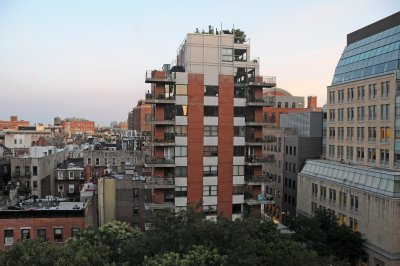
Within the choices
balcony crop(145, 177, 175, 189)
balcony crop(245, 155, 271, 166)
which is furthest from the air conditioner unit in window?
balcony crop(245, 155, 271, 166)

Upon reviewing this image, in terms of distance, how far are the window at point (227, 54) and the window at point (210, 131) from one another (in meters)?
9.81

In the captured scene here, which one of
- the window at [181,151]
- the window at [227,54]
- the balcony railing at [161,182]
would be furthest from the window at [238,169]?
the window at [227,54]

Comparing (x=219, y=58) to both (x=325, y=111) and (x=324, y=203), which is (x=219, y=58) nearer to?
(x=324, y=203)

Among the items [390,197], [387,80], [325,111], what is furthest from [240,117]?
[325,111]

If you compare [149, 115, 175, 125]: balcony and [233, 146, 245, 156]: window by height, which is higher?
[149, 115, 175, 125]: balcony

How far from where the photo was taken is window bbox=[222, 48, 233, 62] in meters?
51.8

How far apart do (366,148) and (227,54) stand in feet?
102

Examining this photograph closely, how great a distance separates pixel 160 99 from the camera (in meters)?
50.2

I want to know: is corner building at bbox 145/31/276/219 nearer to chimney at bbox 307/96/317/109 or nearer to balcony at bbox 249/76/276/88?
balcony at bbox 249/76/276/88

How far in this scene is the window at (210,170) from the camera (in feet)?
169

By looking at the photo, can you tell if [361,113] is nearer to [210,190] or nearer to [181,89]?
[210,190]

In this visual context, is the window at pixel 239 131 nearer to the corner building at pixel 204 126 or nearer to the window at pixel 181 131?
the corner building at pixel 204 126

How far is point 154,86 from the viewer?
5225cm

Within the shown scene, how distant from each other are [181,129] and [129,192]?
41.4 feet
